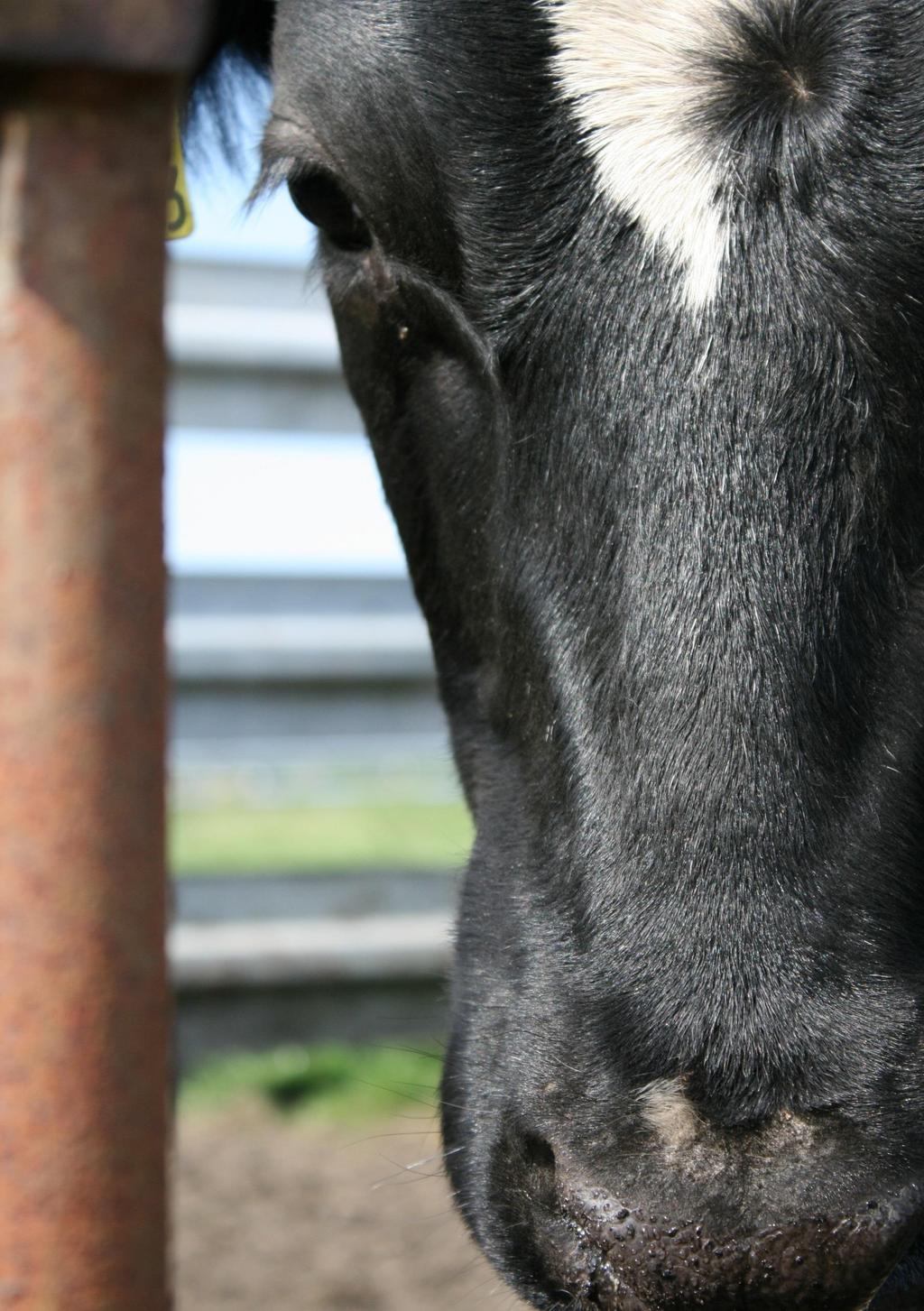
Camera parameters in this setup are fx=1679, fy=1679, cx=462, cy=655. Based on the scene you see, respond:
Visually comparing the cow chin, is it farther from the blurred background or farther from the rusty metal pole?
the blurred background

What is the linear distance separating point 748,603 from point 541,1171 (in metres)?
0.43

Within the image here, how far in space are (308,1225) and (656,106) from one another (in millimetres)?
2452

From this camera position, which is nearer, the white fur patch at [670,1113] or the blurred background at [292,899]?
the white fur patch at [670,1113]

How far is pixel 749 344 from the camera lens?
124 cm

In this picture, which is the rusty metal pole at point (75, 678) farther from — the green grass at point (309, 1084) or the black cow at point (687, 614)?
the green grass at point (309, 1084)

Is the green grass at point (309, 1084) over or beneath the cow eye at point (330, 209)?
beneath

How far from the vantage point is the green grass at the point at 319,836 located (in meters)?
6.48

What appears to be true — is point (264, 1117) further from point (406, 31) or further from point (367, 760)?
point (406, 31)

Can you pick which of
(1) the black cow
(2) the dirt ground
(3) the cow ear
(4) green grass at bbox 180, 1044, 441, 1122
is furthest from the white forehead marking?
(4) green grass at bbox 180, 1044, 441, 1122

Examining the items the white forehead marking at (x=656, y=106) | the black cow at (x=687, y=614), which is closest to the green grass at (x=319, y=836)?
the black cow at (x=687, y=614)

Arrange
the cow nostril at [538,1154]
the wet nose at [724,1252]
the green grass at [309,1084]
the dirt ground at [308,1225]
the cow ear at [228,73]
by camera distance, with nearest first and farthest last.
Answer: the wet nose at [724,1252], the cow nostril at [538,1154], the cow ear at [228,73], the dirt ground at [308,1225], the green grass at [309,1084]

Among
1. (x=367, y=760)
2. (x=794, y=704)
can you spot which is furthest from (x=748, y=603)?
(x=367, y=760)

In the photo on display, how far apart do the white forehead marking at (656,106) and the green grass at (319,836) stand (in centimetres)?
406

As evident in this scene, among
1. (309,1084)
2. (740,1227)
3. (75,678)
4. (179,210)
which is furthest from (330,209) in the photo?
(309,1084)
